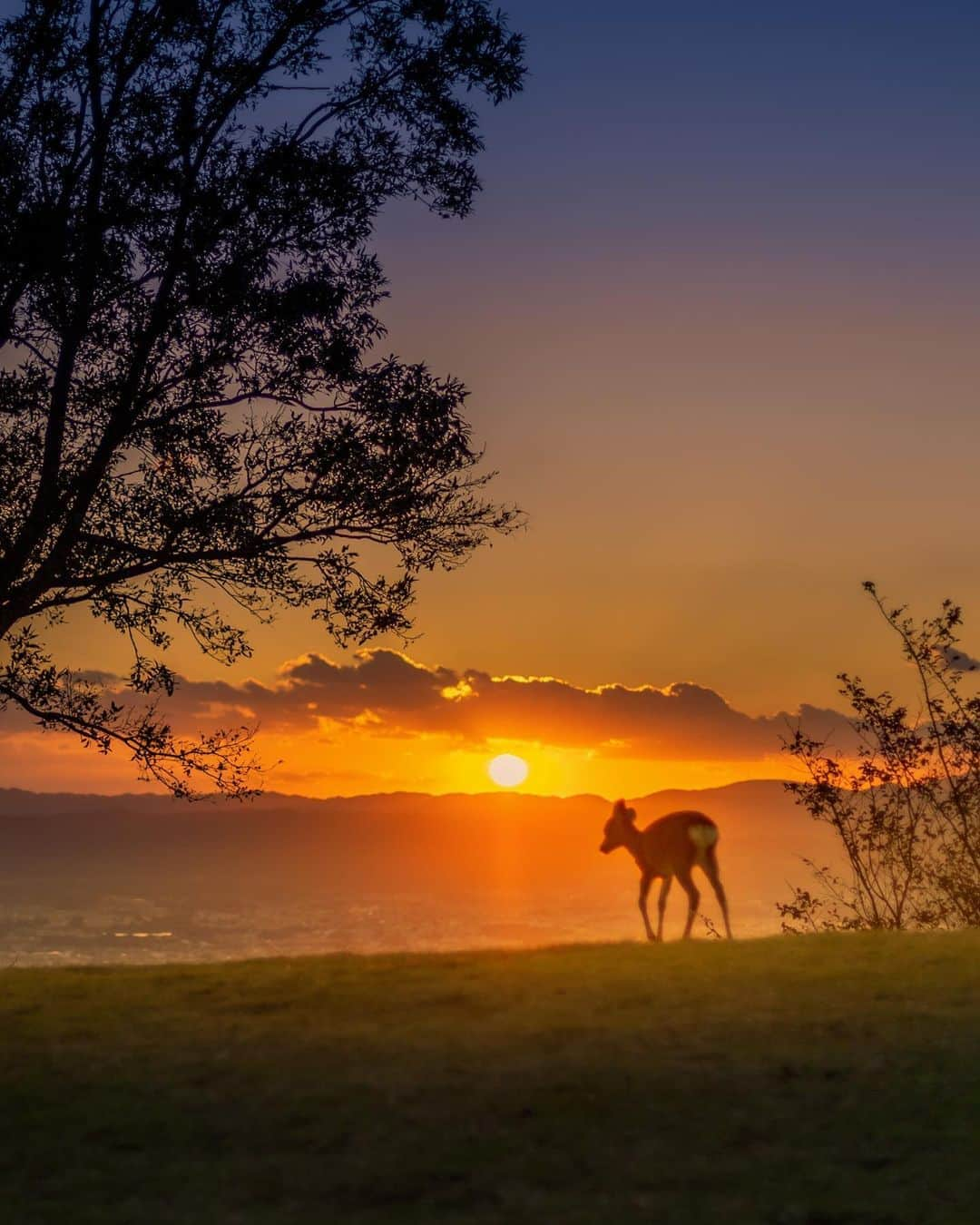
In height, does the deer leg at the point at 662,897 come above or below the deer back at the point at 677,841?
below

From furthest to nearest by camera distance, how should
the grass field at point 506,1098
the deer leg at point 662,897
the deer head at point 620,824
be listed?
the deer head at point 620,824 < the deer leg at point 662,897 < the grass field at point 506,1098

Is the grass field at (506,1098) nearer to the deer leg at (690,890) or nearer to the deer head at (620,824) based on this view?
the deer leg at (690,890)

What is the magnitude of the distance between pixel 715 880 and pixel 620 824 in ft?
9.05

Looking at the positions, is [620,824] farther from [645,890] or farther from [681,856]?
[681,856]

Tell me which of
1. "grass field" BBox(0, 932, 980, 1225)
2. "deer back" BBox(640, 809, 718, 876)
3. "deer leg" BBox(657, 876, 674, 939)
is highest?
"deer back" BBox(640, 809, 718, 876)

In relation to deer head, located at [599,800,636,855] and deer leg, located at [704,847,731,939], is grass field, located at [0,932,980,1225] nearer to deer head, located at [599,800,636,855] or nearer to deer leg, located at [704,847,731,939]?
deer leg, located at [704,847,731,939]

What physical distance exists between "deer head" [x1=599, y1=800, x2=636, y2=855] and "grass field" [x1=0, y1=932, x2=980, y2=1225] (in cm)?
826

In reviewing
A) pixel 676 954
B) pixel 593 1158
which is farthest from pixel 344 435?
pixel 593 1158

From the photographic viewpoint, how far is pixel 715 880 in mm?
24266

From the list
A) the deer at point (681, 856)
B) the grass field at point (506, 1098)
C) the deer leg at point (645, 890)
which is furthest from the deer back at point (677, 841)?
the grass field at point (506, 1098)

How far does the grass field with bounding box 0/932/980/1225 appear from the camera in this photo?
9.55 metres

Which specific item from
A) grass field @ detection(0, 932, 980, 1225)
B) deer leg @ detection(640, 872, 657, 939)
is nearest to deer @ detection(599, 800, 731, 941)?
deer leg @ detection(640, 872, 657, 939)

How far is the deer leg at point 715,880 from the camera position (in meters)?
23.8

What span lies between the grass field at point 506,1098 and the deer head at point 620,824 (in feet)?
27.1
